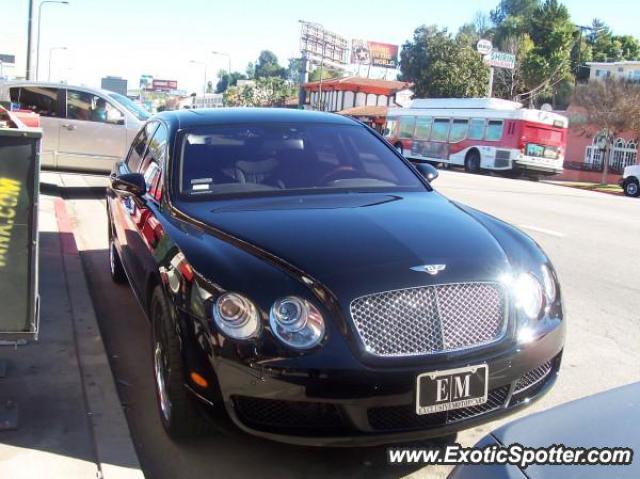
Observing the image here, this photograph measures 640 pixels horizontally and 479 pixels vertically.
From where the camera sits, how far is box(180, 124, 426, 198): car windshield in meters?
4.24

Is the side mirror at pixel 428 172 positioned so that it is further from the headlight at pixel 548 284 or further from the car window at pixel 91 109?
the car window at pixel 91 109

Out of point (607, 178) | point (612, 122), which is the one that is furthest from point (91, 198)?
point (607, 178)

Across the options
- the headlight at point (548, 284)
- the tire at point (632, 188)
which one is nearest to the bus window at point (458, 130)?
the tire at point (632, 188)

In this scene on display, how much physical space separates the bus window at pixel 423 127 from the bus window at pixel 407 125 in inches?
15.9

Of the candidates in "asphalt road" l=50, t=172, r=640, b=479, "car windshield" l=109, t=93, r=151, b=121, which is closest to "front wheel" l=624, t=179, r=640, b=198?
"asphalt road" l=50, t=172, r=640, b=479

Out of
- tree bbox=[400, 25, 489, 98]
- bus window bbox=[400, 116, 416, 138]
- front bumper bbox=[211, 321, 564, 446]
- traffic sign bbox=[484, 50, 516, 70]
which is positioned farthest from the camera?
tree bbox=[400, 25, 489, 98]

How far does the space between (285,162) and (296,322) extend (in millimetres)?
1784

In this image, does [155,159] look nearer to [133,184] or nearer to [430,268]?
[133,184]

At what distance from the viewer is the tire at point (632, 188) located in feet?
77.5

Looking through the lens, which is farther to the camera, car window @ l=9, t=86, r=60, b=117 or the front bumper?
car window @ l=9, t=86, r=60, b=117

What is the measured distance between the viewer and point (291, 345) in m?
2.86

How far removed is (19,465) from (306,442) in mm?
1254

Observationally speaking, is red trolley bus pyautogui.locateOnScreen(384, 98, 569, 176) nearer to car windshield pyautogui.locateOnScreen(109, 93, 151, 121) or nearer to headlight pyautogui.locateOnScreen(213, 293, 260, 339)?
car windshield pyautogui.locateOnScreen(109, 93, 151, 121)

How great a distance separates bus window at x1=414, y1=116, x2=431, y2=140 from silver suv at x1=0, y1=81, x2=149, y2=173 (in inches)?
944
